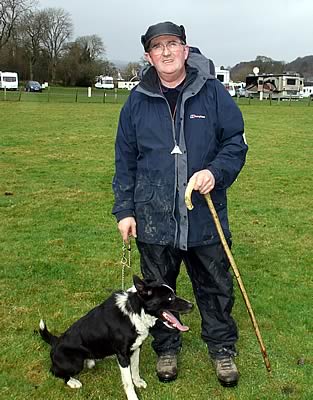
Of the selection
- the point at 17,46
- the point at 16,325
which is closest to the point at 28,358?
the point at 16,325

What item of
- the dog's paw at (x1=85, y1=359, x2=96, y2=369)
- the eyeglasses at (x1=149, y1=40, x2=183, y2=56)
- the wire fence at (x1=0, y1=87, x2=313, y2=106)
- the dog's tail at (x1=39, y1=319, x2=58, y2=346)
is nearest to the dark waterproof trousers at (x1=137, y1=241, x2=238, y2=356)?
the dog's paw at (x1=85, y1=359, x2=96, y2=369)

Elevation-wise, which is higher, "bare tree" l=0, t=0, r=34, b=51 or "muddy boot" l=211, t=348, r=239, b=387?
"bare tree" l=0, t=0, r=34, b=51

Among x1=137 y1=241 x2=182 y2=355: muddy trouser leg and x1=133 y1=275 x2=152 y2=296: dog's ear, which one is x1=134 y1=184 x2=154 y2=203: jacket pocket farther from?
x1=133 y1=275 x2=152 y2=296: dog's ear

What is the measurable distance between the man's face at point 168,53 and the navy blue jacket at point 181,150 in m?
0.15

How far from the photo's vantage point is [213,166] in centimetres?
384

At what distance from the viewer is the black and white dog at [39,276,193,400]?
390 centimetres

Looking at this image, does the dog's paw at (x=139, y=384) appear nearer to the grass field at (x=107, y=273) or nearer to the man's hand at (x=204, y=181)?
the grass field at (x=107, y=273)

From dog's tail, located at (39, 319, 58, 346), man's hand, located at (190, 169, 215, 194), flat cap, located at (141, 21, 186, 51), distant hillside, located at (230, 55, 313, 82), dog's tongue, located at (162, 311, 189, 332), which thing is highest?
distant hillside, located at (230, 55, 313, 82)

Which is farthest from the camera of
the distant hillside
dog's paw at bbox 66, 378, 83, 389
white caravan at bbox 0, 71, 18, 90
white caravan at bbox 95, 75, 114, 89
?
the distant hillside

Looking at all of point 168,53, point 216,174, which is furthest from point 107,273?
point 168,53

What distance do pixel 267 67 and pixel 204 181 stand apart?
10801 centimetres

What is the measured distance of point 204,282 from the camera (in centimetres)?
439

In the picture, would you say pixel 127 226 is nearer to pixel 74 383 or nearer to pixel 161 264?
pixel 161 264

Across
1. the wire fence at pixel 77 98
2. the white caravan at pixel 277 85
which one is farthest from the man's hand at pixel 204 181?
the white caravan at pixel 277 85
